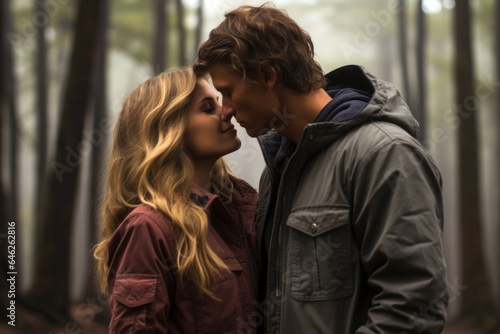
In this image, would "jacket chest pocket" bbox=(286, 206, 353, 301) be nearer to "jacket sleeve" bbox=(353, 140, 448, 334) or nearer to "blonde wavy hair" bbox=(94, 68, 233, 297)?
"jacket sleeve" bbox=(353, 140, 448, 334)

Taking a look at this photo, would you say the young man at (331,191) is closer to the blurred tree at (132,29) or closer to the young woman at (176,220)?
the young woman at (176,220)

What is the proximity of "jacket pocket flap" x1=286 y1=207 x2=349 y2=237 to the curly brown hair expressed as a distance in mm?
423

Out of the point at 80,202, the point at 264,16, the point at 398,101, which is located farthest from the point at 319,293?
the point at 80,202

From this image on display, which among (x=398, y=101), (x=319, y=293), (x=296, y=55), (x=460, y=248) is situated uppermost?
(x=296, y=55)

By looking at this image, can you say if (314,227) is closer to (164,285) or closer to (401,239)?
(401,239)

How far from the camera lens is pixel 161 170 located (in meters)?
1.80

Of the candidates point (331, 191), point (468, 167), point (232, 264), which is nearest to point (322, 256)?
point (331, 191)

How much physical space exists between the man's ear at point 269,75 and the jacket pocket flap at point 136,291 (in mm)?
733

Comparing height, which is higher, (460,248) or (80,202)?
(80,202)

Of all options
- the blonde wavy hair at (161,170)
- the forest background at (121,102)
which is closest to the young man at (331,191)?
the blonde wavy hair at (161,170)

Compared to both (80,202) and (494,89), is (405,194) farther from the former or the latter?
(494,89)

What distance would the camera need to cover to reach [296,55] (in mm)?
1844

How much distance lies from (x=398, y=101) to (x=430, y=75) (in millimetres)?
3718

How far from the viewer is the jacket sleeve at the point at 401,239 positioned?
1410 millimetres
